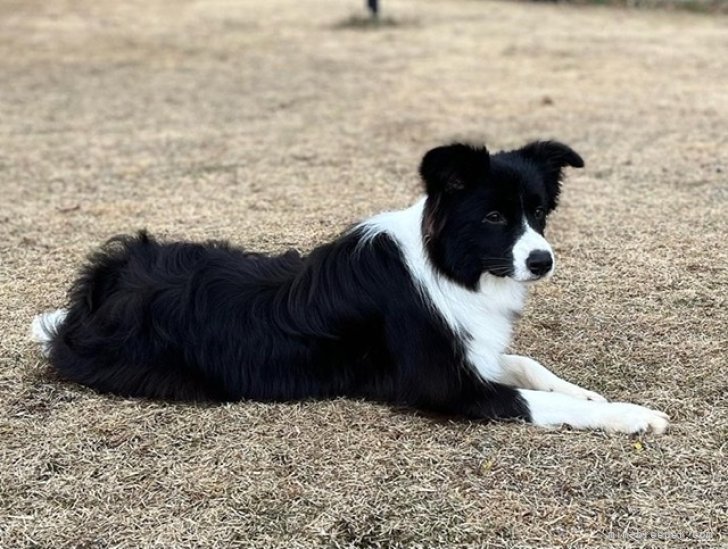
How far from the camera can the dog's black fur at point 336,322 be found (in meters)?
3.45

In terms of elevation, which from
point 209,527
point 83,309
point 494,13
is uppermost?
point 494,13

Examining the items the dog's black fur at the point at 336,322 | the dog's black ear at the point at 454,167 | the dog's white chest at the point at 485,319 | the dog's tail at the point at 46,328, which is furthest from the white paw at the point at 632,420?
→ the dog's tail at the point at 46,328

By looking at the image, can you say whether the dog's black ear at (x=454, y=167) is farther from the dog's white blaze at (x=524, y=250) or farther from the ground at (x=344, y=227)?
the ground at (x=344, y=227)

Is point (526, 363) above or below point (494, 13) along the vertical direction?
below

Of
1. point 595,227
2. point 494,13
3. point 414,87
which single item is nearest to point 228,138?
point 414,87

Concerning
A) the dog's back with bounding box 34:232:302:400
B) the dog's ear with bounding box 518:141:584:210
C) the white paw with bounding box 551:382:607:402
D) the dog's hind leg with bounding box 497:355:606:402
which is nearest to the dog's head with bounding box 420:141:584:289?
the dog's ear with bounding box 518:141:584:210

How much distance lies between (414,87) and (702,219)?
591cm

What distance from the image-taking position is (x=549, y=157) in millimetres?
3699

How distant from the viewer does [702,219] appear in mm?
5910

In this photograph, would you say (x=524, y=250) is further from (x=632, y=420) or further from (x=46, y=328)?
(x=46, y=328)

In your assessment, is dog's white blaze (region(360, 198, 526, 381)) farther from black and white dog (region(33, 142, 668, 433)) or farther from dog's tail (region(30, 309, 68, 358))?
dog's tail (region(30, 309, 68, 358))

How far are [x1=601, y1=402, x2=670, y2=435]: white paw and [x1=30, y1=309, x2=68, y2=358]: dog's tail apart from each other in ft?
8.63

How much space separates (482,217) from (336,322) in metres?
0.79

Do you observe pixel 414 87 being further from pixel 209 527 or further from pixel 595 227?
pixel 209 527
